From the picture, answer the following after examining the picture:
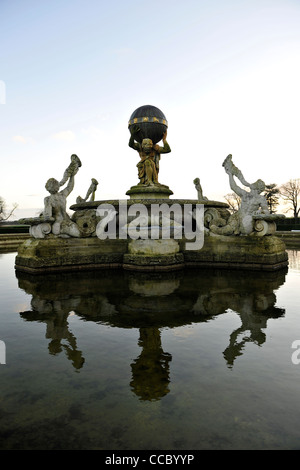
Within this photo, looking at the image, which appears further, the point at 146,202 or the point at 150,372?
the point at 146,202

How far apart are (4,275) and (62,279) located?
2.04m

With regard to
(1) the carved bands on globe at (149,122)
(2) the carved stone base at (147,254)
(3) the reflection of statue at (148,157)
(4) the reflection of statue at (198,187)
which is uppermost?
(1) the carved bands on globe at (149,122)

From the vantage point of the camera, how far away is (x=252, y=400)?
8.16 ft

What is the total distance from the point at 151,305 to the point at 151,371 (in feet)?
7.74

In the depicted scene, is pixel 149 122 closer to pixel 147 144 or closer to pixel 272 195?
pixel 147 144

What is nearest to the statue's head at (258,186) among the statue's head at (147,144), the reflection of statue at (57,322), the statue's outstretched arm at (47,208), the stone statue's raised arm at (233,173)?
the stone statue's raised arm at (233,173)

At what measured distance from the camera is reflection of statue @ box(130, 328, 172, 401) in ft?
8.61

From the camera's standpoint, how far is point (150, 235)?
8914 millimetres

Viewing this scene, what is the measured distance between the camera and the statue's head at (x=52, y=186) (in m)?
9.19

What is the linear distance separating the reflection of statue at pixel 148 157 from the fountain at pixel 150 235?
8.40ft

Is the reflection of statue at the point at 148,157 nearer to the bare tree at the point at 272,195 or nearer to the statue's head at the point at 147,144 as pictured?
the statue's head at the point at 147,144

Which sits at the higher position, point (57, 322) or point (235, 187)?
point (235, 187)

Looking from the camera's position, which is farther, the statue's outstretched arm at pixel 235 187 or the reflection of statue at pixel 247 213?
the statue's outstretched arm at pixel 235 187

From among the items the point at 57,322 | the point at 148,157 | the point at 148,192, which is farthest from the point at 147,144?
the point at 57,322
